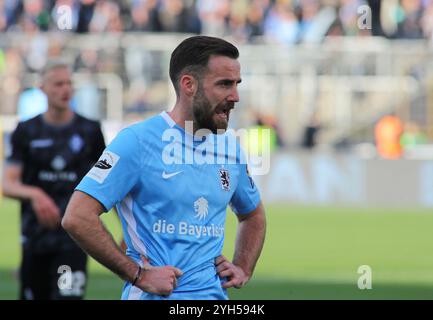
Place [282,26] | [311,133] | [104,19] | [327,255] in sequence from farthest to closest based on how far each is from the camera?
[282,26], [104,19], [311,133], [327,255]

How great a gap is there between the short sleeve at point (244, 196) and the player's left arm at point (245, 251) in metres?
0.04

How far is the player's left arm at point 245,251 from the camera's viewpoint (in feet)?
17.6

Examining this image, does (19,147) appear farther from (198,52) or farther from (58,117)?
(198,52)

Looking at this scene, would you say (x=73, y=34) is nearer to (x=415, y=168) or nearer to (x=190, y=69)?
(x=415, y=168)

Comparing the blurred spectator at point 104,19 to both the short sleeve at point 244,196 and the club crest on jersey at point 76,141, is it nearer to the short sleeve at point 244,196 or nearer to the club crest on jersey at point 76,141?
the club crest on jersey at point 76,141

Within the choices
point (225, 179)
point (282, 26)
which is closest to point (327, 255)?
point (225, 179)

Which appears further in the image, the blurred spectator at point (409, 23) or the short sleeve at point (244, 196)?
the blurred spectator at point (409, 23)

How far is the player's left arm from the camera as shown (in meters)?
5.36

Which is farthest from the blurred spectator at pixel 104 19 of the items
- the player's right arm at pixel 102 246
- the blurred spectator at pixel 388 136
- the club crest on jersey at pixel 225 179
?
the player's right arm at pixel 102 246

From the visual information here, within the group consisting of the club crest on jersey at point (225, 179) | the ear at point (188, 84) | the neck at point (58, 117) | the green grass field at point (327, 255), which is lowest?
the club crest on jersey at point (225, 179)

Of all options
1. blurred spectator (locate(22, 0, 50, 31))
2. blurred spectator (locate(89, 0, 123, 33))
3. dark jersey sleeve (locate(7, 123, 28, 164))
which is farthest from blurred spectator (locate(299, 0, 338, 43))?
dark jersey sleeve (locate(7, 123, 28, 164))

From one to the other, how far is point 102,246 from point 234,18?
969 inches

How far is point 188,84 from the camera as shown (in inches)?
209

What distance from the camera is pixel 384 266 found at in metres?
15.4
